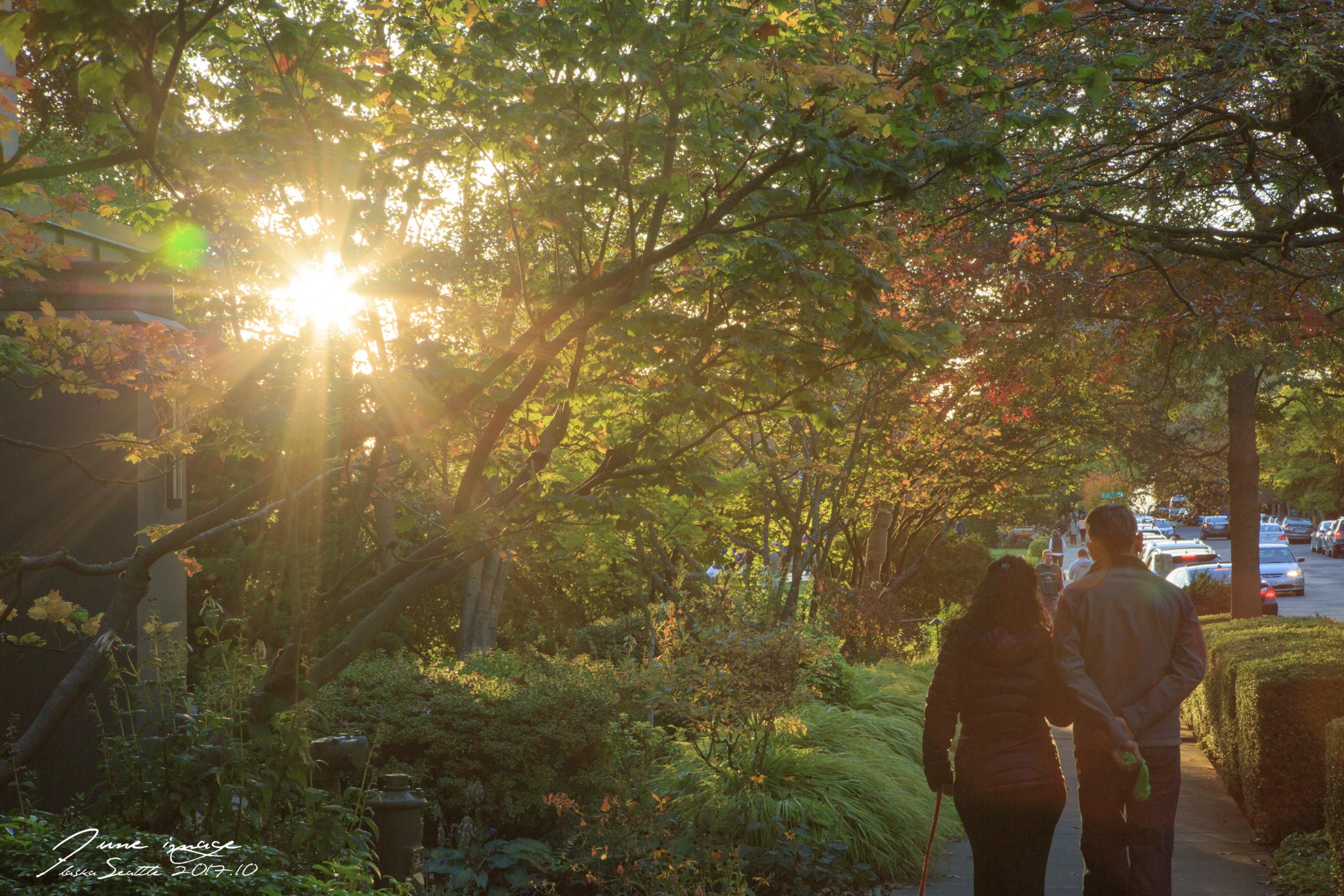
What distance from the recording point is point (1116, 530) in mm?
4902

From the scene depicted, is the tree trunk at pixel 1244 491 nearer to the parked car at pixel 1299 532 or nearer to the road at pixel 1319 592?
the road at pixel 1319 592

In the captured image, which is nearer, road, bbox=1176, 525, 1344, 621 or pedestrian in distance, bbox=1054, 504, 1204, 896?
pedestrian in distance, bbox=1054, 504, 1204, 896

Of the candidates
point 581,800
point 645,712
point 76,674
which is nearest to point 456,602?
point 645,712

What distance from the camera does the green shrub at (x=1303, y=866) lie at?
586 cm

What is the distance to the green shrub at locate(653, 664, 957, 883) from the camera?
21.6ft

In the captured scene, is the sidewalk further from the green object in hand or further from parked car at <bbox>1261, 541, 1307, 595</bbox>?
parked car at <bbox>1261, 541, 1307, 595</bbox>

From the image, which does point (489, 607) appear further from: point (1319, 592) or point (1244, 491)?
point (1319, 592)

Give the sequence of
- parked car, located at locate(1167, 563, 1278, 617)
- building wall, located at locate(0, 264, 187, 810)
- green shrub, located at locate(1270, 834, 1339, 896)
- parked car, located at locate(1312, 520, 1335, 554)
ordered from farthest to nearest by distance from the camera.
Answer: parked car, located at locate(1312, 520, 1335, 554) < parked car, located at locate(1167, 563, 1278, 617) < building wall, located at locate(0, 264, 187, 810) < green shrub, located at locate(1270, 834, 1339, 896)

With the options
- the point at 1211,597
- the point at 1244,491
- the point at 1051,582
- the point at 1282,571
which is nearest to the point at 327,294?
the point at 1244,491

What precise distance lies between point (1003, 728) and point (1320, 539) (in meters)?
58.8

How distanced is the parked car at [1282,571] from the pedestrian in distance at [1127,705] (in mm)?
28483

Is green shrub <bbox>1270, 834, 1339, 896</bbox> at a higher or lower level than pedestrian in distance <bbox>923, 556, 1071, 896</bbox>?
lower

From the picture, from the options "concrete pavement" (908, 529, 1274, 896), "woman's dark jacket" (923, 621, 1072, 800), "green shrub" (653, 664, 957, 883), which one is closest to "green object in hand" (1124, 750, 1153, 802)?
"woman's dark jacket" (923, 621, 1072, 800)
